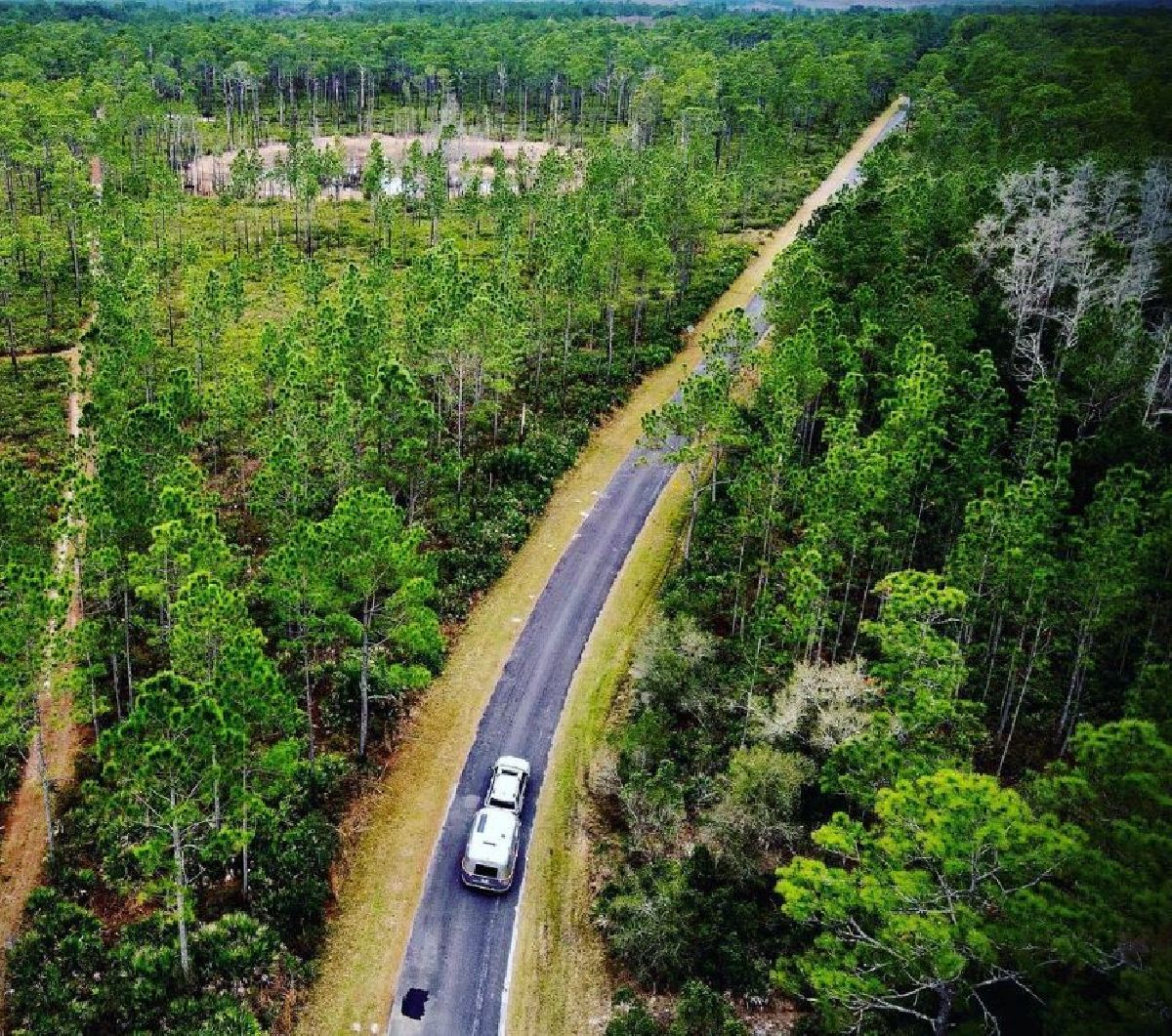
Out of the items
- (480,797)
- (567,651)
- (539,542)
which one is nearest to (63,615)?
(480,797)

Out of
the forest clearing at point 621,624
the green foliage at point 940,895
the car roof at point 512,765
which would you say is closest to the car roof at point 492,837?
the forest clearing at point 621,624

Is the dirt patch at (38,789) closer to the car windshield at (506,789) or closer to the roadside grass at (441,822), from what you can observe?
the roadside grass at (441,822)

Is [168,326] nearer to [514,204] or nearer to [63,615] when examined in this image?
[514,204]

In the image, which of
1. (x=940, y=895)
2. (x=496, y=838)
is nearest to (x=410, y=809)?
(x=496, y=838)

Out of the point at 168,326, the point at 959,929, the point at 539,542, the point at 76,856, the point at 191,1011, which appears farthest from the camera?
the point at 168,326

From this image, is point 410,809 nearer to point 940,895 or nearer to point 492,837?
point 492,837

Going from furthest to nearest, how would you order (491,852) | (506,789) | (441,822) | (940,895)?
1. (506,789)
2. (441,822)
3. (491,852)
4. (940,895)
